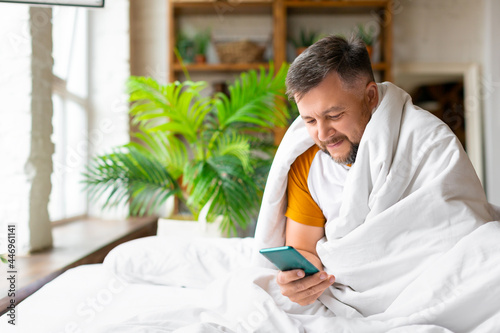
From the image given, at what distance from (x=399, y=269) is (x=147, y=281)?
2.79 ft

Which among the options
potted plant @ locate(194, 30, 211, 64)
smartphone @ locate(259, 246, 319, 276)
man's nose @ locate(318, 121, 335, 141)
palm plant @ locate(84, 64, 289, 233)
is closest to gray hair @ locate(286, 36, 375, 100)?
man's nose @ locate(318, 121, 335, 141)

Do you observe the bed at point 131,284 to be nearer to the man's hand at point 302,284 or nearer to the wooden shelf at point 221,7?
the man's hand at point 302,284

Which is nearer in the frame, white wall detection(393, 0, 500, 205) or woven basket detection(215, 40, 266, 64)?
woven basket detection(215, 40, 266, 64)

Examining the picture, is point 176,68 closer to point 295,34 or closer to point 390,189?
point 295,34

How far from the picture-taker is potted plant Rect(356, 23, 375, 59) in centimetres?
377

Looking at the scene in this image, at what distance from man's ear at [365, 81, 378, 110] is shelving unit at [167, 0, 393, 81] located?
2.33 meters

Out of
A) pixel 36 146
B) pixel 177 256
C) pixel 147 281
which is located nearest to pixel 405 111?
pixel 177 256

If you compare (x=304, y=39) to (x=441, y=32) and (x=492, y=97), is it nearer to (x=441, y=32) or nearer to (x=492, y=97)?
(x=441, y=32)

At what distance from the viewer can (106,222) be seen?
131 inches

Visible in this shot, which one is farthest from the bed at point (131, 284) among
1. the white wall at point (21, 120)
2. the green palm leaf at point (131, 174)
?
the green palm leaf at point (131, 174)

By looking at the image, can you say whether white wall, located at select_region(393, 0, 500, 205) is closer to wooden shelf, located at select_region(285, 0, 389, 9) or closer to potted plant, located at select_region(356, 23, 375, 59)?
potted plant, located at select_region(356, 23, 375, 59)

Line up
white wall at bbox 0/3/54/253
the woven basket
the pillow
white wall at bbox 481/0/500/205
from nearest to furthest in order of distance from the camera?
the pillow → white wall at bbox 0/3/54/253 → the woven basket → white wall at bbox 481/0/500/205

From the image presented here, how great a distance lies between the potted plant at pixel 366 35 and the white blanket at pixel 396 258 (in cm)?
255

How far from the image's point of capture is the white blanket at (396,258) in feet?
3.34
